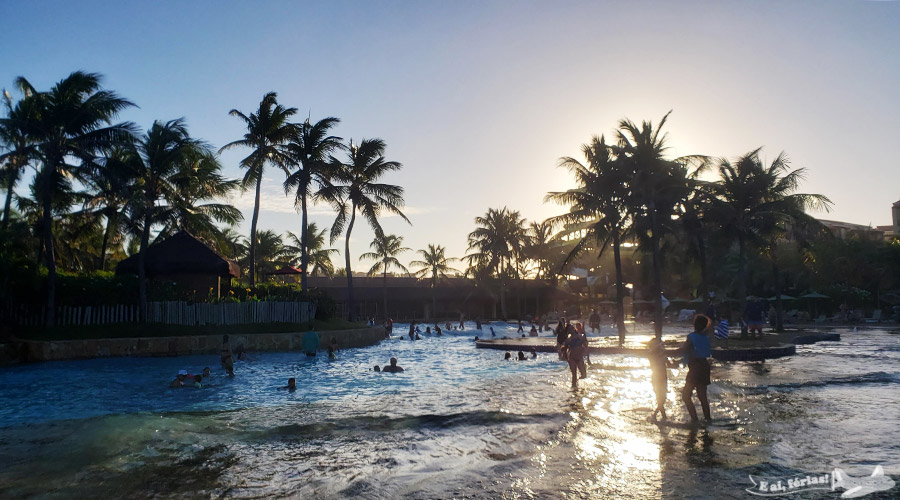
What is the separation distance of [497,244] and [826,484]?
53.1m

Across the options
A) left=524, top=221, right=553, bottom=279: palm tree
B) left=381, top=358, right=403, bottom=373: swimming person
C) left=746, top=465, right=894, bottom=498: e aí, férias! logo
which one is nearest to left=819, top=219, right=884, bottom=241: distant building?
left=524, top=221, right=553, bottom=279: palm tree

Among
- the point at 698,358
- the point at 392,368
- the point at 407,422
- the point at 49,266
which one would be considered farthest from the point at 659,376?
the point at 49,266

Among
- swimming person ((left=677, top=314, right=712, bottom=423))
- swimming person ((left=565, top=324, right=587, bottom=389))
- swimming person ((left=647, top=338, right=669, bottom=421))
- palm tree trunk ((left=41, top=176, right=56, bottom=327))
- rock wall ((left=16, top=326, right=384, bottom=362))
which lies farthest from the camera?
palm tree trunk ((left=41, top=176, right=56, bottom=327))

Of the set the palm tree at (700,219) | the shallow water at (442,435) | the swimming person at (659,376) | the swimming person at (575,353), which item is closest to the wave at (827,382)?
the shallow water at (442,435)

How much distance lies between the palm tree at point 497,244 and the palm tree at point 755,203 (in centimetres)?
3147

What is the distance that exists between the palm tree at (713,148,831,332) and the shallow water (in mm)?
11422

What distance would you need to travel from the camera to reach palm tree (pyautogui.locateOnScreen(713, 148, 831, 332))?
27875 millimetres

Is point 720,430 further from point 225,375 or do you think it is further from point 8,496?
point 225,375

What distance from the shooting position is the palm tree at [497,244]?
59.7 m

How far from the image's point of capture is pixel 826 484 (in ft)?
21.3

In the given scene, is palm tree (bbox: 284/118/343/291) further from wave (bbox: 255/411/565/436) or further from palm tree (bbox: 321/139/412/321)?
wave (bbox: 255/411/565/436)

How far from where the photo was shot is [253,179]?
35.0 meters

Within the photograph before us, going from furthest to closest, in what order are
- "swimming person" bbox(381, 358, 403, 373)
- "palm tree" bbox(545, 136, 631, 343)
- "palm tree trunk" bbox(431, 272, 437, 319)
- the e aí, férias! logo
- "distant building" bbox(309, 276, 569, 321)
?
"palm tree trunk" bbox(431, 272, 437, 319), "distant building" bbox(309, 276, 569, 321), "palm tree" bbox(545, 136, 631, 343), "swimming person" bbox(381, 358, 403, 373), the e aí, férias! logo

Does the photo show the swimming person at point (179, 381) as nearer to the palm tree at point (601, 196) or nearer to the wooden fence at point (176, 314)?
the wooden fence at point (176, 314)
